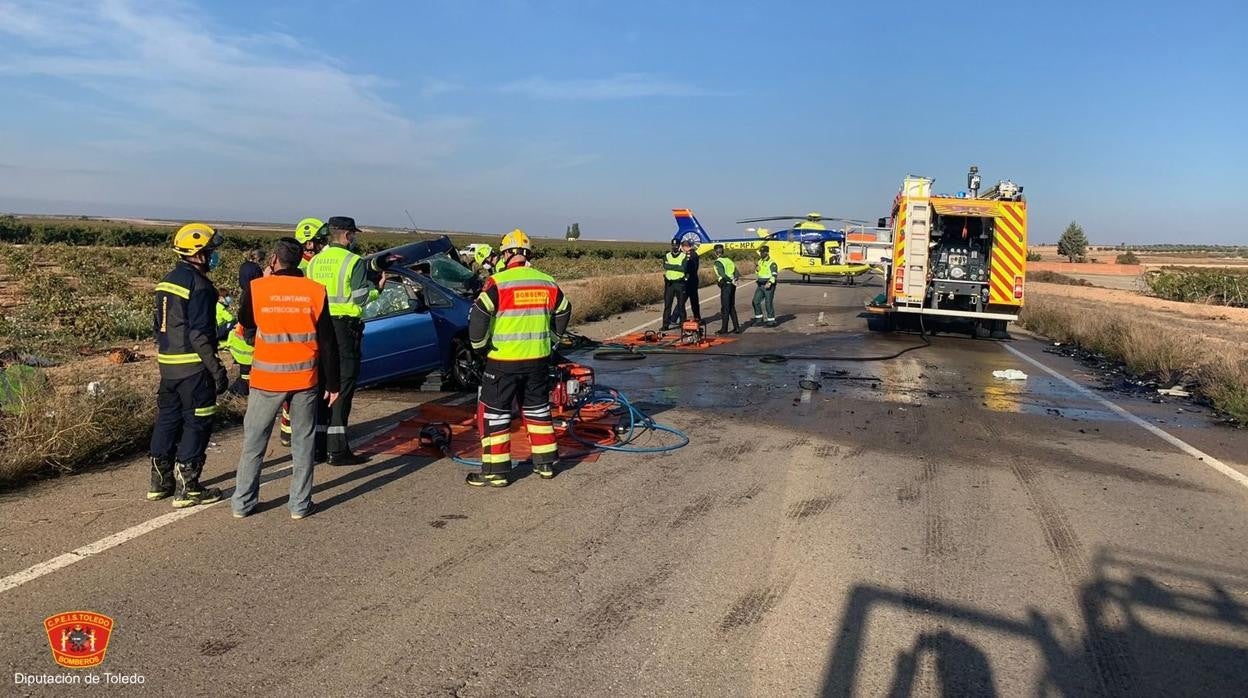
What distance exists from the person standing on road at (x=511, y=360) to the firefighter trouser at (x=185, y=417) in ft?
5.73

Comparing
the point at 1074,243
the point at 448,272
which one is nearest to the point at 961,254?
the point at 448,272

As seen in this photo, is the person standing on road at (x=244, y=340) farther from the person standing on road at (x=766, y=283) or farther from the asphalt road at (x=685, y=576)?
the person standing on road at (x=766, y=283)

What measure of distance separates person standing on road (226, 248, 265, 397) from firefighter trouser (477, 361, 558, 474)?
161cm

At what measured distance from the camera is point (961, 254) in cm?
1681

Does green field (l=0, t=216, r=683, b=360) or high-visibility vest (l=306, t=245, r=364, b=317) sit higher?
high-visibility vest (l=306, t=245, r=364, b=317)

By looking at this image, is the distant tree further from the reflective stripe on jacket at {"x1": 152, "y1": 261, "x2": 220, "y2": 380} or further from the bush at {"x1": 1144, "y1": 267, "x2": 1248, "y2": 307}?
the reflective stripe on jacket at {"x1": 152, "y1": 261, "x2": 220, "y2": 380}

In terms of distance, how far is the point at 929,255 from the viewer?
16625 mm

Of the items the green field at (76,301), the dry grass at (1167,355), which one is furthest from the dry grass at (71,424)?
the dry grass at (1167,355)

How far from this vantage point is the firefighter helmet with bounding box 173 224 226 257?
200 inches

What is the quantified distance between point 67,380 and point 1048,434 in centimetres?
990

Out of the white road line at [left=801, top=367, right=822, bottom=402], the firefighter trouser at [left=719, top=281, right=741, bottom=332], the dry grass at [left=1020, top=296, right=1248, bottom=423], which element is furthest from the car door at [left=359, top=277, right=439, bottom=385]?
the dry grass at [left=1020, top=296, right=1248, bottom=423]

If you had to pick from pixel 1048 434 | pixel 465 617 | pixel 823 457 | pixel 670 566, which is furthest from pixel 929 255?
pixel 465 617

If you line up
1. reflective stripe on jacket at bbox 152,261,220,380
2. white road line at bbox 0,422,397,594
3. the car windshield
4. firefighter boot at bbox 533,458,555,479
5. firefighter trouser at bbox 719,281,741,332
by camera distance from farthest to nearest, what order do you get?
firefighter trouser at bbox 719,281,741,332, the car windshield, firefighter boot at bbox 533,458,555,479, reflective stripe on jacket at bbox 152,261,220,380, white road line at bbox 0,422,397,594

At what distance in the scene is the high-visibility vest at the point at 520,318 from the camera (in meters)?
5.92
